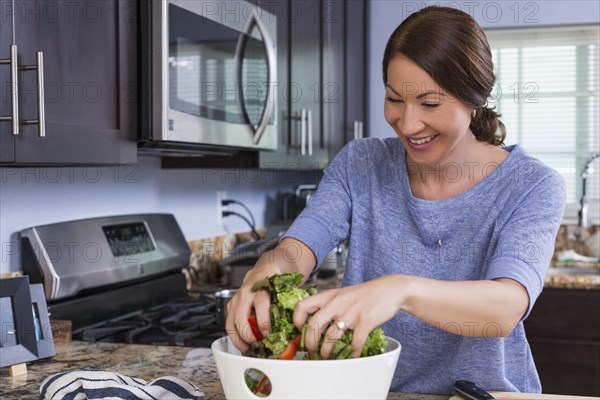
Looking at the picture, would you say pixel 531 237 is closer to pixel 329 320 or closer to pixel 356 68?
pixel 329 320

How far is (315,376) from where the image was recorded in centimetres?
83

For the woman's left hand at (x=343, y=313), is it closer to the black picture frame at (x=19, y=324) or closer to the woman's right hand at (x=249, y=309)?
the woman's right hand at (x=249, y=309)

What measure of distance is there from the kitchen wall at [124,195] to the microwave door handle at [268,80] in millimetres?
413

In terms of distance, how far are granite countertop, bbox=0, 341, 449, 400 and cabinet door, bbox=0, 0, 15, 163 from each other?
39cm

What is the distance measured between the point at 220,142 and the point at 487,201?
A: 2.73ft

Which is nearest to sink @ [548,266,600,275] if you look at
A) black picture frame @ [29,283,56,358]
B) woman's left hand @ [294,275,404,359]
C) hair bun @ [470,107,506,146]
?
hair bun @ [470,107,506,146]

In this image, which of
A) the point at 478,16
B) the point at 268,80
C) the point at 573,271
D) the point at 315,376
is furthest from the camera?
the point at 478,16

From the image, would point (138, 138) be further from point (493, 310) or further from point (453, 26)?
point (493, 310)

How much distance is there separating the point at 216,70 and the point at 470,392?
1.15m

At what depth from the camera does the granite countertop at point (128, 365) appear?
1.30 metres

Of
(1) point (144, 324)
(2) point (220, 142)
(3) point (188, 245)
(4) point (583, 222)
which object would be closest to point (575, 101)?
(4) point (583, 222)

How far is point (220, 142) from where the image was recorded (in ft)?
6.48

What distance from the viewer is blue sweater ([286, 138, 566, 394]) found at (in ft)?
4.33

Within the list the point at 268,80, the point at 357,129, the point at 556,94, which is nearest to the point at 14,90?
the point at 268,80
